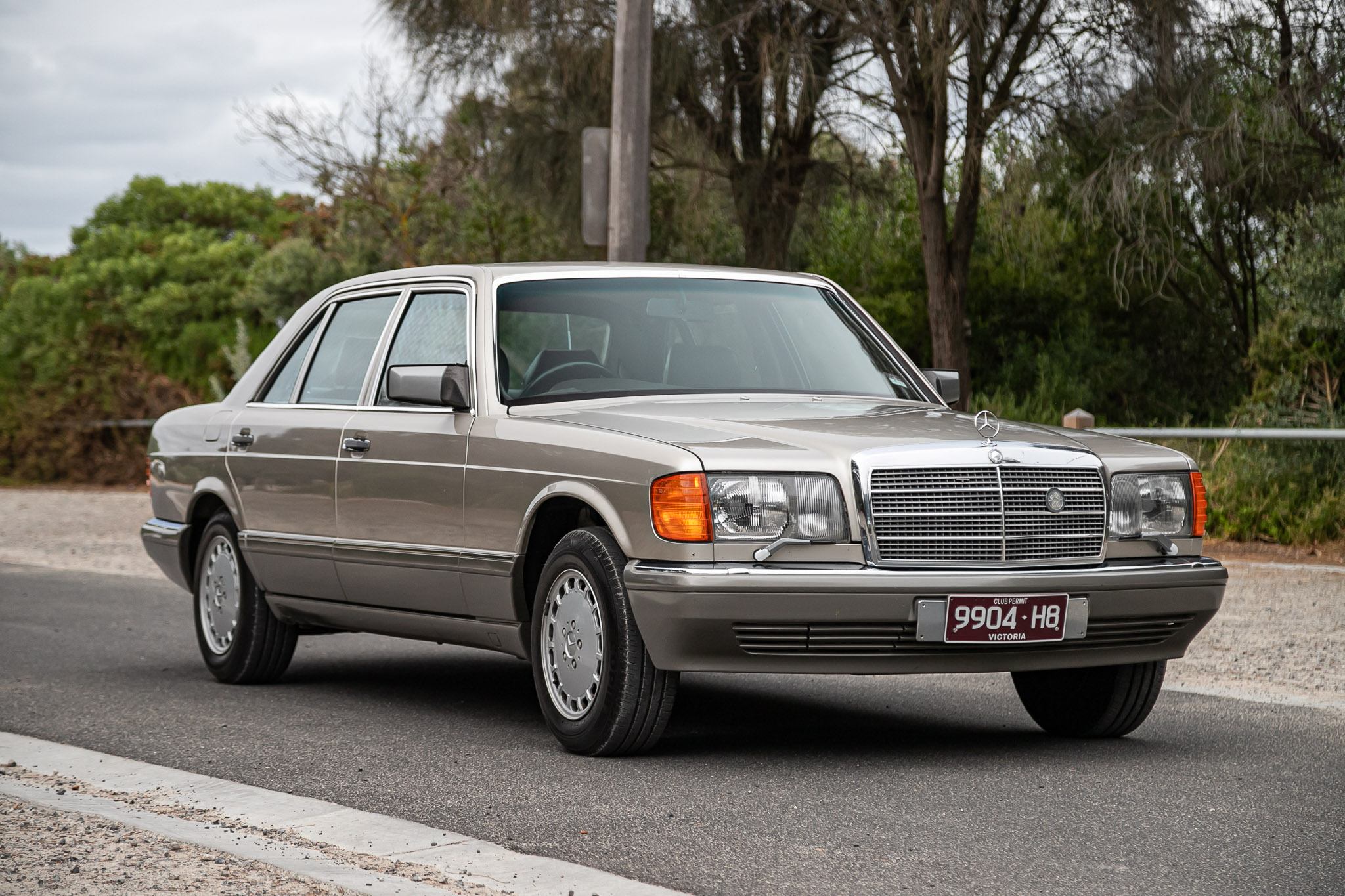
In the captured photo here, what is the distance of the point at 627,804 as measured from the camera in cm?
509

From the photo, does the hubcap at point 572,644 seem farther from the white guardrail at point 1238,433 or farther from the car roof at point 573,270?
the white guardrail at point 1238,433

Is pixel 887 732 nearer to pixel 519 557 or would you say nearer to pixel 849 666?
pixel 849 666

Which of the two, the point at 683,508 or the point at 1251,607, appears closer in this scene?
the point at 683,508

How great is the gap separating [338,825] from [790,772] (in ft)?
5.18

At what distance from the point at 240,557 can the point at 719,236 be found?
→ 15.1m

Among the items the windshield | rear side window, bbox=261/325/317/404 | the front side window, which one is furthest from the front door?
rear side window, bbox=261/325/317/404

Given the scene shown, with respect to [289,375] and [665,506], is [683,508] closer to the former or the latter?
[665,506]

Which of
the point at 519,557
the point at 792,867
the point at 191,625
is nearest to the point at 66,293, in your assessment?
the point at 191,625

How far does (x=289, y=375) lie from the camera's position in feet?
26.4

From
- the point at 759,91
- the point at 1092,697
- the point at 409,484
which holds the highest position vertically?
the point at 759,91

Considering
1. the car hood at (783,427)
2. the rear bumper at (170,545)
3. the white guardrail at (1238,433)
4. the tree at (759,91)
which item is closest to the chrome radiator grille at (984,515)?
the car hood at (783,427)

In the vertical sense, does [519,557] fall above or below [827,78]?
below

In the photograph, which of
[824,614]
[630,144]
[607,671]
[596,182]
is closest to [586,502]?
[607,671]

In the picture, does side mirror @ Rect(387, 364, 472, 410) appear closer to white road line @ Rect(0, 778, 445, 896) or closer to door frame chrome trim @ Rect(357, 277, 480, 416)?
door frame chrome trim @ Rect(357, 277, 480, 416)
